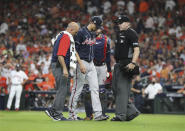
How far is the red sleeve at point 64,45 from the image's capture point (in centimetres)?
988

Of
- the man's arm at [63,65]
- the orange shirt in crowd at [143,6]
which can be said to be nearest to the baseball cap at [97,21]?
the man's arm at [63,65]

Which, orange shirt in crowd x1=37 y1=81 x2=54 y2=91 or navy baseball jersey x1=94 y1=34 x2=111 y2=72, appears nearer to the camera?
navy baseball jersey x1=94 y1=34 x2=111 y2=72

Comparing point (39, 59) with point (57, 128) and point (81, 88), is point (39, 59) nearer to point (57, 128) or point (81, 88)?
point (81, 88)

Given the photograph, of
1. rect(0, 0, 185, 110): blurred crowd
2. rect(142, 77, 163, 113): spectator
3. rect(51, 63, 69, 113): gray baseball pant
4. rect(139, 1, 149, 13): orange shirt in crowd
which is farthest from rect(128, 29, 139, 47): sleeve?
rect(139, 1, 149, 13): orange shirt in crowd

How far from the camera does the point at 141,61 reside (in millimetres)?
21953

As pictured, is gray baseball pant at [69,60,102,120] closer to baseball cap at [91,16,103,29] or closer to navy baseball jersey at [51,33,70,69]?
navy baseball jersey at [51,33,70,69]

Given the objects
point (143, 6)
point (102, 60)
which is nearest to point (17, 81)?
point (102, 60)

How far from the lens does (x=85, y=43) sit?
416 inches

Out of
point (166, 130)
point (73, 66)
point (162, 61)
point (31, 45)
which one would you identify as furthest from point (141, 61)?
point (166, 130)

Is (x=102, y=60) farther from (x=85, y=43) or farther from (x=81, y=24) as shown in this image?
(x=81, y=24)

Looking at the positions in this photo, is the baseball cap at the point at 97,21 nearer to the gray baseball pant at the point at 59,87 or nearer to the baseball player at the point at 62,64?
the baseball player at the point at 62,64

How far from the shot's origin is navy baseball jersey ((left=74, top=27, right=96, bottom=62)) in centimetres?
1055

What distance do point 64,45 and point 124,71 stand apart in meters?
1.51

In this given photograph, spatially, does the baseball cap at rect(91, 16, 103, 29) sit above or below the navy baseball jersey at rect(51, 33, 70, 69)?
above
